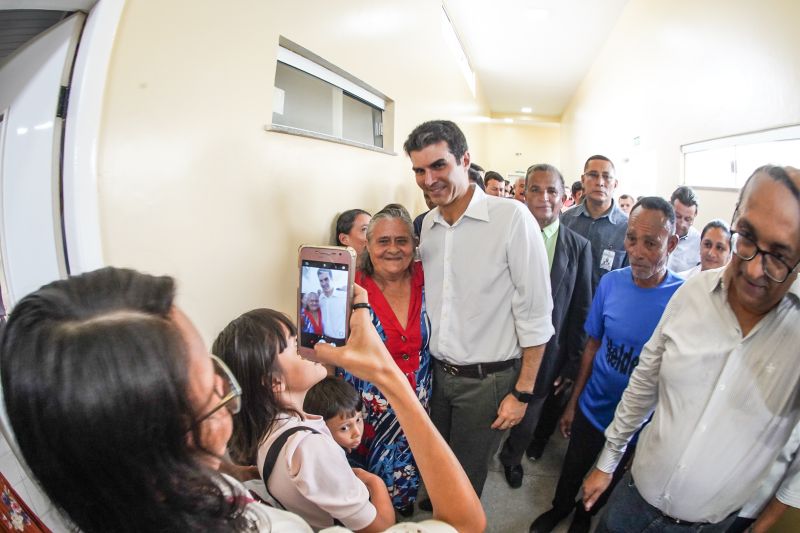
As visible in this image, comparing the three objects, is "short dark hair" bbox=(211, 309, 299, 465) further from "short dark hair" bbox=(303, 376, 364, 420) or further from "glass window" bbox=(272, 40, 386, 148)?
"glass window" bbox=(272, 40, 386, 148)

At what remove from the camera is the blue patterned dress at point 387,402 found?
4.71 feet

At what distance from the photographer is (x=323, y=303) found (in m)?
0.96

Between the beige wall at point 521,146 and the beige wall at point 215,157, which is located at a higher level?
the beige wall at point 521,146

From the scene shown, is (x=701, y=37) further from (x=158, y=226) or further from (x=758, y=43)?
(x=158, y=226)

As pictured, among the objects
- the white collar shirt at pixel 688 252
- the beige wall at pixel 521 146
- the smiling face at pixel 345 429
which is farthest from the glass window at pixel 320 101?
the beige wall at pixel 521 146

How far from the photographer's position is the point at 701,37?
3.08 metres

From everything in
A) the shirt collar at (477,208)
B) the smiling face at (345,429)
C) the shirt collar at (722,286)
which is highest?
the shirt collar at (477,208)

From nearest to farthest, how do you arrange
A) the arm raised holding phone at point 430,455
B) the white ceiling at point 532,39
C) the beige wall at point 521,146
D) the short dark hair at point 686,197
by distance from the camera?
the arm raised holding phone at point 430,455 < the short dark hair at point 686,197 < the white ceiling at point 532,39 < the beige wall at point 521,146

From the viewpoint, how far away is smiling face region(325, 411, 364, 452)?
131 cm

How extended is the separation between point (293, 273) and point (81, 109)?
37.5 inches

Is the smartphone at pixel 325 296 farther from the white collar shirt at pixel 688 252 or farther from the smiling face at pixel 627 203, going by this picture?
the smiling face at pixel 627 203

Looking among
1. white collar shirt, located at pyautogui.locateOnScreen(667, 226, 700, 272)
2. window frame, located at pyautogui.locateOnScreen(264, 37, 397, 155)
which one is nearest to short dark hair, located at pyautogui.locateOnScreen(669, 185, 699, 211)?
white collar shirt, located at pyautogui.locateOnScreen(667, 226, 700, 272)

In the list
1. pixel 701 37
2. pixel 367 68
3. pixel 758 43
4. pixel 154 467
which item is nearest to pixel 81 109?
pixel 154 467

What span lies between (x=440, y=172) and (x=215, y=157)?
0.79 metres
